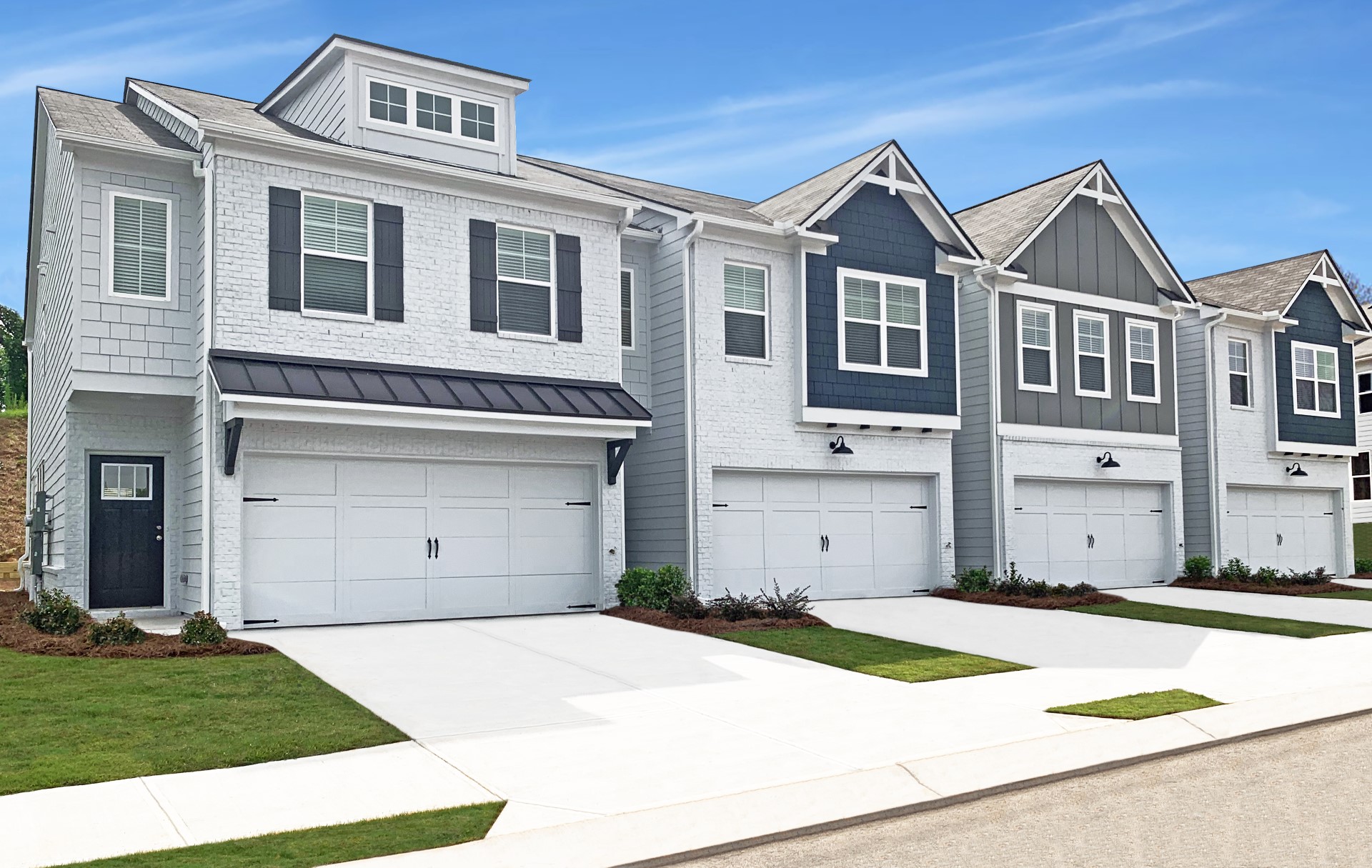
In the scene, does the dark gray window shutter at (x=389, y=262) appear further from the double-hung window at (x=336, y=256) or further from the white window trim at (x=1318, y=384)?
the white window trim at (x=1318, y=384)

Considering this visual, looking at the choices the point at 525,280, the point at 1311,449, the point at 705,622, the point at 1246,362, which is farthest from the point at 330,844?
the point at 1311,449

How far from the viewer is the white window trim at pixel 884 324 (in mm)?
20219

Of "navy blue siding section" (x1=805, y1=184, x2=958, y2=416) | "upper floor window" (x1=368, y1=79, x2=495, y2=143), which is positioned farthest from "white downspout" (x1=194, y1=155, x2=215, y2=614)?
"navy blue siding section" (x1=805, y1=184, x2=958, y2=416)

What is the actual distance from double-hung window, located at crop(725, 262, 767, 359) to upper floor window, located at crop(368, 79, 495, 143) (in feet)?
14.9

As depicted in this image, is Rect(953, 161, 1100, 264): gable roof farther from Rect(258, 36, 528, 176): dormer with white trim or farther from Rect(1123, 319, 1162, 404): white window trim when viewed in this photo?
Rect(258, 36, 528, 176): dormer with white trim

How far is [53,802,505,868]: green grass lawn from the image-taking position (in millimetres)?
6266

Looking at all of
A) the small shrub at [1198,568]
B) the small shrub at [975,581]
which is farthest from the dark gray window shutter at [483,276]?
the small shrub at [1198,568]

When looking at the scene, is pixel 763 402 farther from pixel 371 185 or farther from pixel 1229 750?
pixel 1229 750

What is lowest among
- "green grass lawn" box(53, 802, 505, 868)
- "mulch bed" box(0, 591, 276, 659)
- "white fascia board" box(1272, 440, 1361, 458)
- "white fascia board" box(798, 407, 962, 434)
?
"green grass lawn" box(53, 802, 505, 868)

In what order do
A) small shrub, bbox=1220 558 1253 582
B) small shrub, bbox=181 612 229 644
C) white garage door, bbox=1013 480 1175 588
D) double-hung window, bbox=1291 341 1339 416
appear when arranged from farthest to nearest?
double-hung window, bbox=1291 341 1339 416
small shrub, bbox=1220 558 1253 582
white garage door, bbox=1013 480 1175 588
small shrub, bbox=181 612 229 644

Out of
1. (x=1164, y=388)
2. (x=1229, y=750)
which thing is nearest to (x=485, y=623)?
(x=1229, y=750)

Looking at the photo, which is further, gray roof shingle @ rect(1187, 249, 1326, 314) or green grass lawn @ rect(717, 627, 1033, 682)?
gray roof shingle @ rect(1187, 249, 1326, 314)

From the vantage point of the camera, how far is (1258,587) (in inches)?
933

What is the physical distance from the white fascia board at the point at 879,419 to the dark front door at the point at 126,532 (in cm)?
1025
